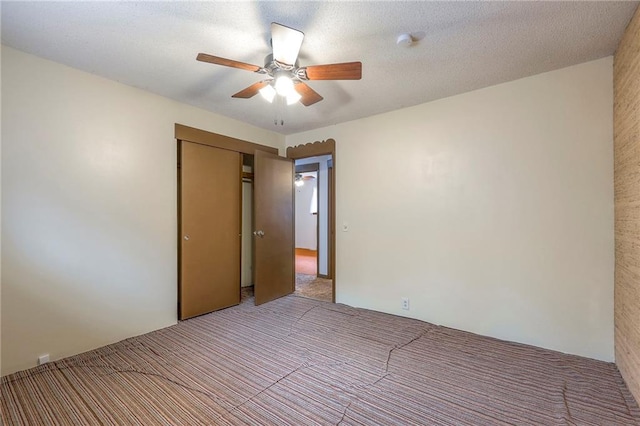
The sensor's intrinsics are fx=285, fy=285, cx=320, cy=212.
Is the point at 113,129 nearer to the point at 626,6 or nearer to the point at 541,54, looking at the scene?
the point at 541,54

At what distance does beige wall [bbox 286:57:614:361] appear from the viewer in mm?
2352

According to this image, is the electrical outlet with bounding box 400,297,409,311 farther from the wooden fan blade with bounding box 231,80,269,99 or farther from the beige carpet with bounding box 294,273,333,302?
the wooden fan blade with bounding box 231,80,269,99

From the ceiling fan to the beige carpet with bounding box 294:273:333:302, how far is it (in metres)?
2.91

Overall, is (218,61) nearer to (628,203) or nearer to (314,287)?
(628,203)

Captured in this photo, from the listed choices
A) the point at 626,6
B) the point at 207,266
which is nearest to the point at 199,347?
the point at 207,266

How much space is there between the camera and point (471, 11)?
69.3 inches

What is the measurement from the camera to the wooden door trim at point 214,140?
10.6 feet

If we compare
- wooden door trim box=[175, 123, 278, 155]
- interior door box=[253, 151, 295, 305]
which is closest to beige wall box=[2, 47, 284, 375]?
wooden door trim box=[175, 123, 278, 155]

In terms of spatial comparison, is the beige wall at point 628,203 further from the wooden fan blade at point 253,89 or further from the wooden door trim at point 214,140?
the wooden door trim at point 214,140

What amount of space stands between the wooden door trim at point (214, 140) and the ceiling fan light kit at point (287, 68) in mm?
1273

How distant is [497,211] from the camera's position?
277cm

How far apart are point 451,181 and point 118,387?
340cm

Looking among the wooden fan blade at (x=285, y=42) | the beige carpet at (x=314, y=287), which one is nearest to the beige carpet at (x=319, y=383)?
the beige carpet at (x=314, y=287)

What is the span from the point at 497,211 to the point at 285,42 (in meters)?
2.42
